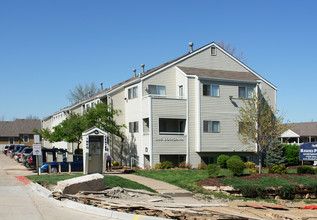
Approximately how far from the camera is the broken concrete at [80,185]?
16.3 metres

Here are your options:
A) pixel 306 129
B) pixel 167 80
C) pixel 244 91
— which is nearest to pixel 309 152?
pixel 244 91

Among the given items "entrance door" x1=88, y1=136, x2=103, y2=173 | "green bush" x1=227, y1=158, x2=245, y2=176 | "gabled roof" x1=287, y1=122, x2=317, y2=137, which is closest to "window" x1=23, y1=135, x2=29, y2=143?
"gabled roof" x1=287, y1=122, x2=317, y2=137

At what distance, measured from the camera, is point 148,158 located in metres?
33.7

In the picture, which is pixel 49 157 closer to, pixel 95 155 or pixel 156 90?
pixel 95 155

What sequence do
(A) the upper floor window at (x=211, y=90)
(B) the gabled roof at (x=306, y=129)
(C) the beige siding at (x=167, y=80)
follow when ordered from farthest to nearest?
(B) the gabled roof at (x=306, y=129) → (C) the beige siding at (x=167, y=80) → (A) the upper floor window at (x=211, y=90)

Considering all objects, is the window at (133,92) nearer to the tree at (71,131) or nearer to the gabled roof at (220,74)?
the gabled roof at (220,74)

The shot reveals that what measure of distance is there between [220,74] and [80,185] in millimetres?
22326

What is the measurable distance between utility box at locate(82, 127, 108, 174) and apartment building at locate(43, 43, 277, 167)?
7078 millimetres

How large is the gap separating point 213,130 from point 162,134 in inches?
186

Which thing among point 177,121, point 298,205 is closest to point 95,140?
point 177,121

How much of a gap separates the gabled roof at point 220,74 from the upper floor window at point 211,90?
0.82 metres

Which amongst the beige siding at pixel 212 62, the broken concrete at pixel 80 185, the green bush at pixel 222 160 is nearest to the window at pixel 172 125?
the green bush at pixel 222 160

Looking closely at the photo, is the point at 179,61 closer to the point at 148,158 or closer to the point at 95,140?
the point at 148,158

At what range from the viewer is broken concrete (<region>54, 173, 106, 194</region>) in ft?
53.3
